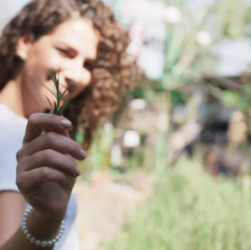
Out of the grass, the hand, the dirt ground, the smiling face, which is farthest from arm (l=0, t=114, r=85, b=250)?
the dirt ground

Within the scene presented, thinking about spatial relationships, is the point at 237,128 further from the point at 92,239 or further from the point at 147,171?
the point at 92,239

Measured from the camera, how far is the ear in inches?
40.7

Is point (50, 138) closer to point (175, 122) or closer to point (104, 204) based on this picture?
point (104, 204)

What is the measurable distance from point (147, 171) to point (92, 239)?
4.40 m

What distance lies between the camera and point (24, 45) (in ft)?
3.46

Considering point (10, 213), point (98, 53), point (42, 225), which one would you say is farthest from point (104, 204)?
point (42, 225)

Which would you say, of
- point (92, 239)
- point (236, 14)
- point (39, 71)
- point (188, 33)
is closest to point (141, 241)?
point (39, 71)

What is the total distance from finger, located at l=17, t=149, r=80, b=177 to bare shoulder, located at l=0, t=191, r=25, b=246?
20cm

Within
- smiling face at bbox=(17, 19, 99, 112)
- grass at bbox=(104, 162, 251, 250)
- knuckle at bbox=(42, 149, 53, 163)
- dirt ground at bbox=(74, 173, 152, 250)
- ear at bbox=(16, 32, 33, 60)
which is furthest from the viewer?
dirt ground at bbox=(74, 173, 152, 250)

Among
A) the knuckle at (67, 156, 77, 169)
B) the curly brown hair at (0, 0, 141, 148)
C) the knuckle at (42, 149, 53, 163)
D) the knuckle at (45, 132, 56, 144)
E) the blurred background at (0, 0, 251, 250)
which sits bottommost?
the blurred background at (0, 0, 251, 250)

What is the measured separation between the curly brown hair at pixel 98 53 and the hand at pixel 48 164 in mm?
525

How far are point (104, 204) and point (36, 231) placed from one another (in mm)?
5623

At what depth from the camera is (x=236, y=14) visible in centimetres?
840

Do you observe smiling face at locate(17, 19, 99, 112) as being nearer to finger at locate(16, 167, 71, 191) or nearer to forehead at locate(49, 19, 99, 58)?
forehead at locate(49, 19, 99, 58)
